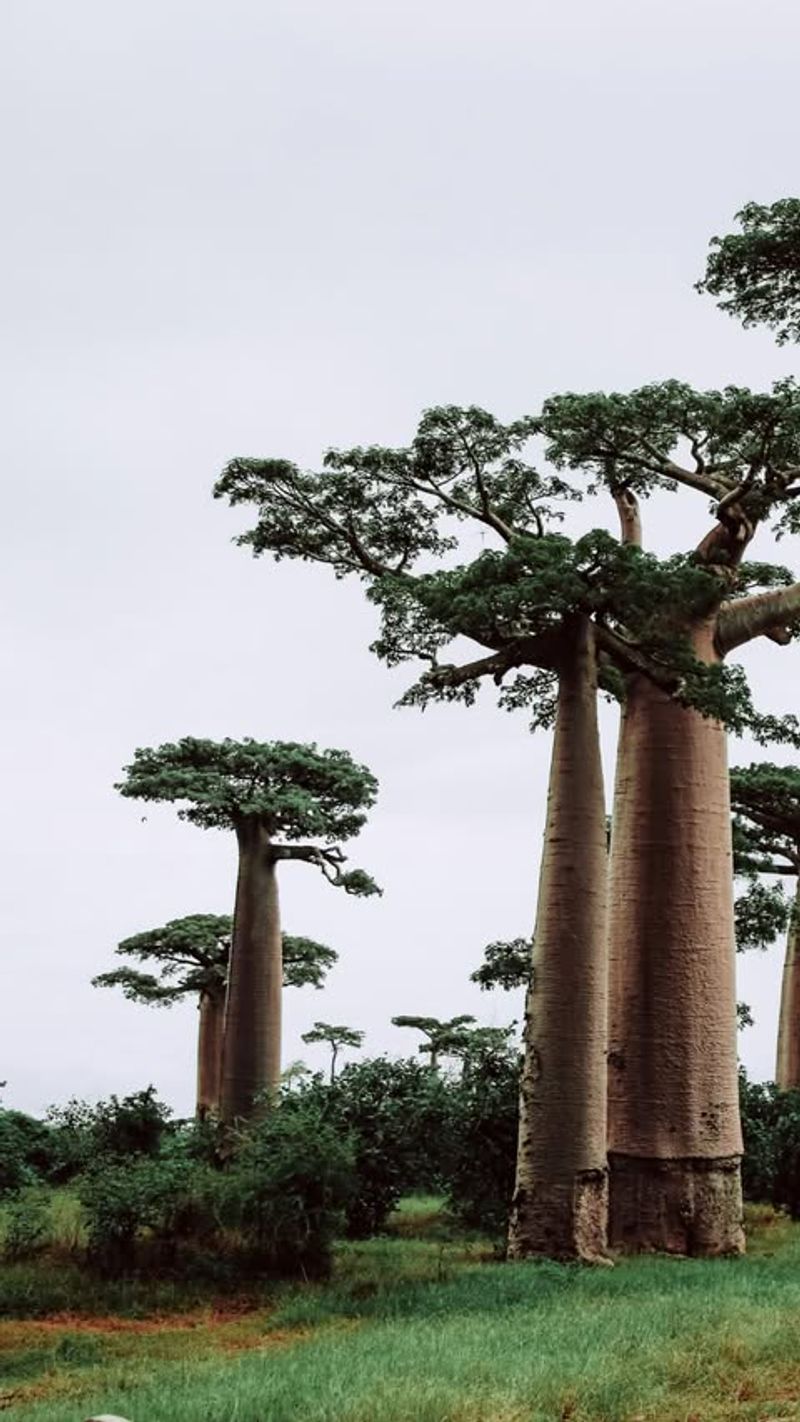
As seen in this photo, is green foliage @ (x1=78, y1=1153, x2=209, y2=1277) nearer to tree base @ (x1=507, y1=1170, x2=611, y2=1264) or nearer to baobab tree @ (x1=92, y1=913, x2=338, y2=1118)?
tree base @ (x1=507, y1=1170, x2=611, y2=1264)

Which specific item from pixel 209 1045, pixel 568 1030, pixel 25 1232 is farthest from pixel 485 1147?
pixel 209 1045

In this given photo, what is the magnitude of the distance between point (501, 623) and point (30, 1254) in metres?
6.89

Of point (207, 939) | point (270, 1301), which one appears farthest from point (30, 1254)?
point (207, 939)

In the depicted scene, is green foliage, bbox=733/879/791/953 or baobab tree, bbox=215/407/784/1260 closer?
baobab tree, bbox=215/407/784/1260

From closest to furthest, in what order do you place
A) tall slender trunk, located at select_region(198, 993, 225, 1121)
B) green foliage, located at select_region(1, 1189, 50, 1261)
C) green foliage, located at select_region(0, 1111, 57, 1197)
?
green foliage, located at select_region(1, 1189, 50, 1261) → green foliage, located at select_region(0, 1111, 57, 1197) → tall slender trunk, located at select_region(198, 993, 225, 1121)

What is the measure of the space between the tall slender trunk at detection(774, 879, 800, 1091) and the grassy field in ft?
34.9

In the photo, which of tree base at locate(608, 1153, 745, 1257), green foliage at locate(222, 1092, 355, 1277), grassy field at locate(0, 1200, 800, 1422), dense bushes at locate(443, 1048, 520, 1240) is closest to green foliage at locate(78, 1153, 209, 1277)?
green foliage at locate(222, 1092, 355, 1277)

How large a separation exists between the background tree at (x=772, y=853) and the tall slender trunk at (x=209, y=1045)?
33.1 ft

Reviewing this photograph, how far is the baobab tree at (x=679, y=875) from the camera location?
1290 centimetres

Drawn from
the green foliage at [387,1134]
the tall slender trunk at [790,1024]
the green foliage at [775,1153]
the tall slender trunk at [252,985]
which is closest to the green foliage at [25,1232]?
the green foliage at [387,1134]

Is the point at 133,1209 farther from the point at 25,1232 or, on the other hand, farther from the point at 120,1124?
the point at 120,1124

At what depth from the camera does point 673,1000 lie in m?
13.2

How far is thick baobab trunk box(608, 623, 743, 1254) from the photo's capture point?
12.9 meters

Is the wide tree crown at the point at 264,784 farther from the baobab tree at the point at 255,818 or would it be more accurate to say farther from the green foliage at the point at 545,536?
the green foliage at the point at 545,536
